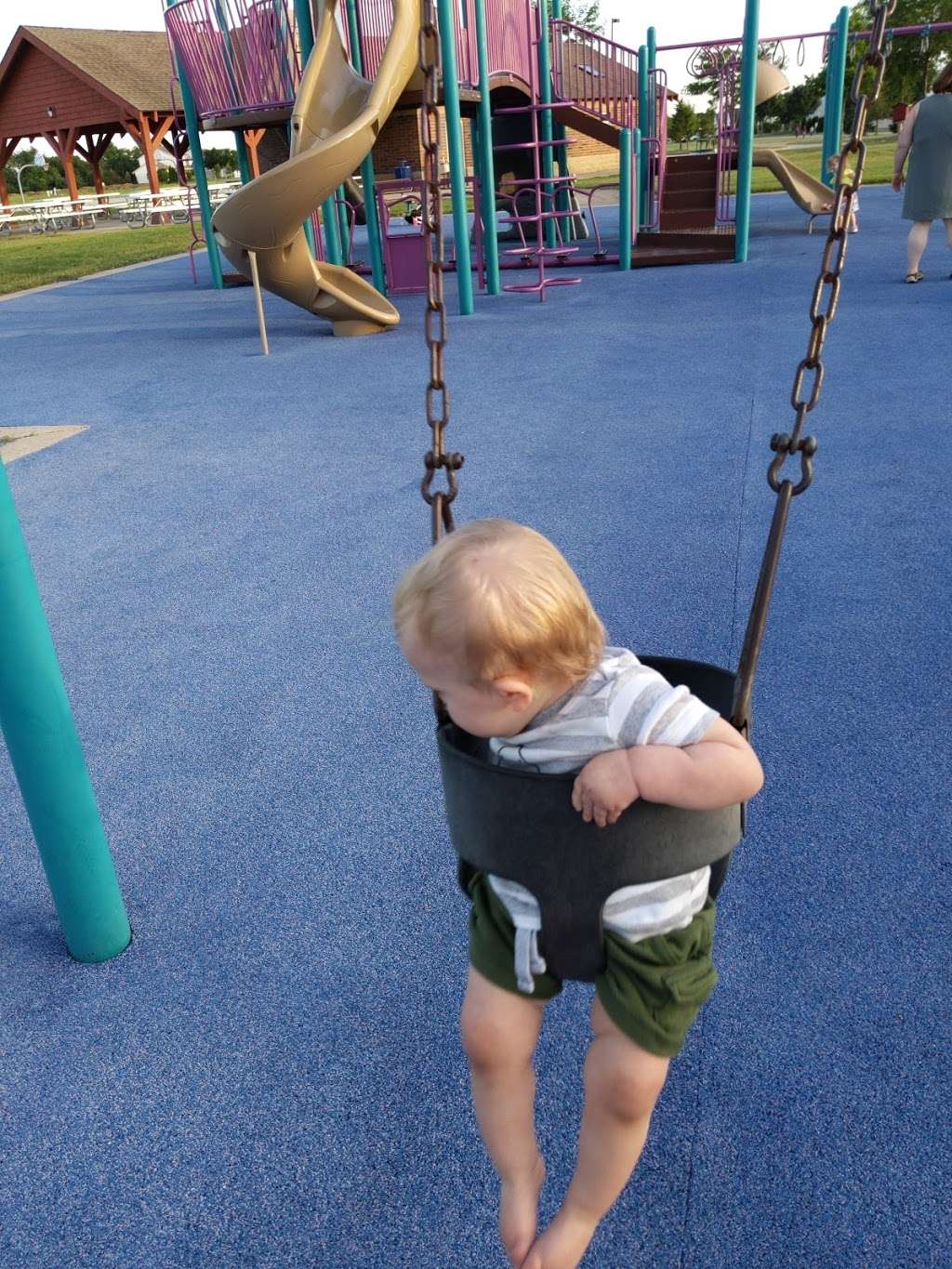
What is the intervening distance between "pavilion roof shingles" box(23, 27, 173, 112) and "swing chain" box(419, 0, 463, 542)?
91.8ft

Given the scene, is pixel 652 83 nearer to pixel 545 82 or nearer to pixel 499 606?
pixel 545 82

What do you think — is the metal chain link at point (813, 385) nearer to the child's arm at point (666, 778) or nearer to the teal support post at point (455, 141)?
the child's arm at point (666, 778)

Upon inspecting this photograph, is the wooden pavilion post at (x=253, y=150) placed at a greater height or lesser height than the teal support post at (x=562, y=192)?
greater

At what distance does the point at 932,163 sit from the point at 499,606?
28.5ft

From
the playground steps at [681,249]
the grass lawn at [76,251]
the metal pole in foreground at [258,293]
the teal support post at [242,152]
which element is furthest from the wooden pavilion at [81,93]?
the metal pole in foreground at [258,293]

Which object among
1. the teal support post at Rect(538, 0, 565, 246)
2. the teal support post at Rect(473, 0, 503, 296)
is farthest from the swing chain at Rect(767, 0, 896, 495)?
the teal support post at Rect(538, 0, 565, 246)

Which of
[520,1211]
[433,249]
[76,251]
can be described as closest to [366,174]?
[433,249]

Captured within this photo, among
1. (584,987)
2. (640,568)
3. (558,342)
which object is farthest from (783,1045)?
(558,342)

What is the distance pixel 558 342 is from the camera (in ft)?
25.0

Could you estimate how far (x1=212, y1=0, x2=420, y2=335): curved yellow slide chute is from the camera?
23.6ft

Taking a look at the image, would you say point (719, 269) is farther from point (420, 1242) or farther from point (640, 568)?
point (420, 1242)

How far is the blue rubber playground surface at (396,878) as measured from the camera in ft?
4.79

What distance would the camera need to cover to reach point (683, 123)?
39969mm

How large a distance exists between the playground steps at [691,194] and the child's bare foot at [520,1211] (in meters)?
12.4
